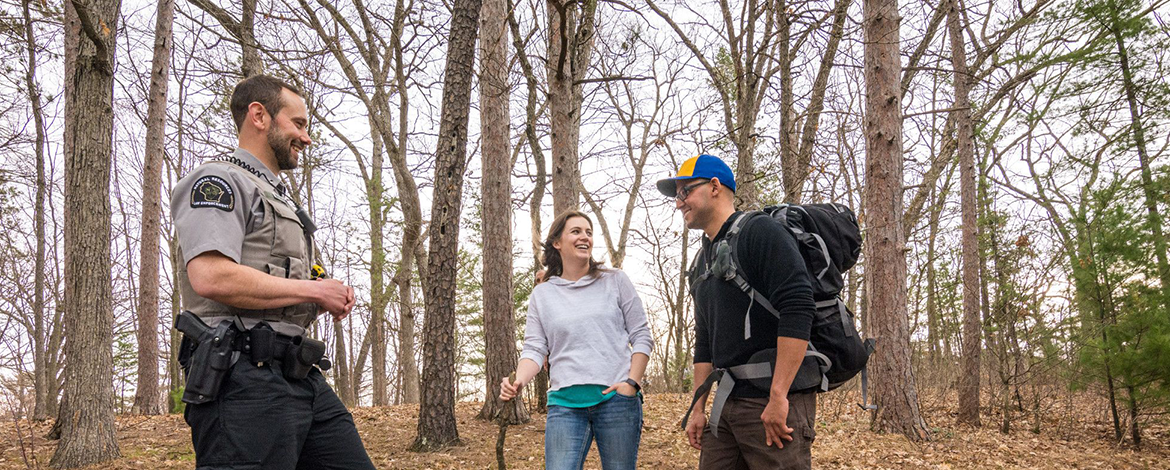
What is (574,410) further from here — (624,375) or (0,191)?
(0,191)

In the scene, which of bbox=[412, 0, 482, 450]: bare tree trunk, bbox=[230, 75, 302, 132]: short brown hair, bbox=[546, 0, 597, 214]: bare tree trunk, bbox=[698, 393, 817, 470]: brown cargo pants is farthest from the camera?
bbox=[546, 0, 597, 214]: bare tree trunk

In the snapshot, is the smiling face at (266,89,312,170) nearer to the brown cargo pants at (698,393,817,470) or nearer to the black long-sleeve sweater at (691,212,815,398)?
the black long-sleeve sweater at (691,212,815,398)

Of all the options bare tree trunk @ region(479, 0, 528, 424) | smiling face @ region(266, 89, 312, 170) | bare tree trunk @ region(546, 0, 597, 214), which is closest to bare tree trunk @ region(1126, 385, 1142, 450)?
bare tree trunk @ region(546, 0, 597, 214)

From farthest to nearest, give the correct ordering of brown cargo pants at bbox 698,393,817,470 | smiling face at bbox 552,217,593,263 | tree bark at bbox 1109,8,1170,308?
tree bark at bbox 1109,8,1170,308, smiling face at bbox 552,217,593,263, brown cargo pants at bbox 698,393,817,470

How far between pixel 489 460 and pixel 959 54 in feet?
33.1

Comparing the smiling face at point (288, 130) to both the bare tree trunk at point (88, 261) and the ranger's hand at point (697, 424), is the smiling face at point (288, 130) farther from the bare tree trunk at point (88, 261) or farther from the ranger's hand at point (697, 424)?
the bare tree trunk at point (88, 261)

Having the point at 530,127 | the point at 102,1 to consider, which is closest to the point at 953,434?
the point at 530,127

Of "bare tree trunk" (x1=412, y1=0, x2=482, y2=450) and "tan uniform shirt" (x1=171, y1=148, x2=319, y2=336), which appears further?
"bare tree trunk" (x1=412, y1=0, x2=482, y2=450)

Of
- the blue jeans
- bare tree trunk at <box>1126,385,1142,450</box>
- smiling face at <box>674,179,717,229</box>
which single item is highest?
smiling face at <box>674,179,717,229</box>

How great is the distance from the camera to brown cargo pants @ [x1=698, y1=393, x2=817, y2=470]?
258 centimetres

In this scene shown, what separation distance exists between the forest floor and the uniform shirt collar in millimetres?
4688

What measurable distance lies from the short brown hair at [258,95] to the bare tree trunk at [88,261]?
5362mm

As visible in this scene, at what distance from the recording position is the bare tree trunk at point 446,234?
6809mm

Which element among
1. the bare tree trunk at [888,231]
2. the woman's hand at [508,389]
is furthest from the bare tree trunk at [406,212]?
the woman's hand at [508,389]
